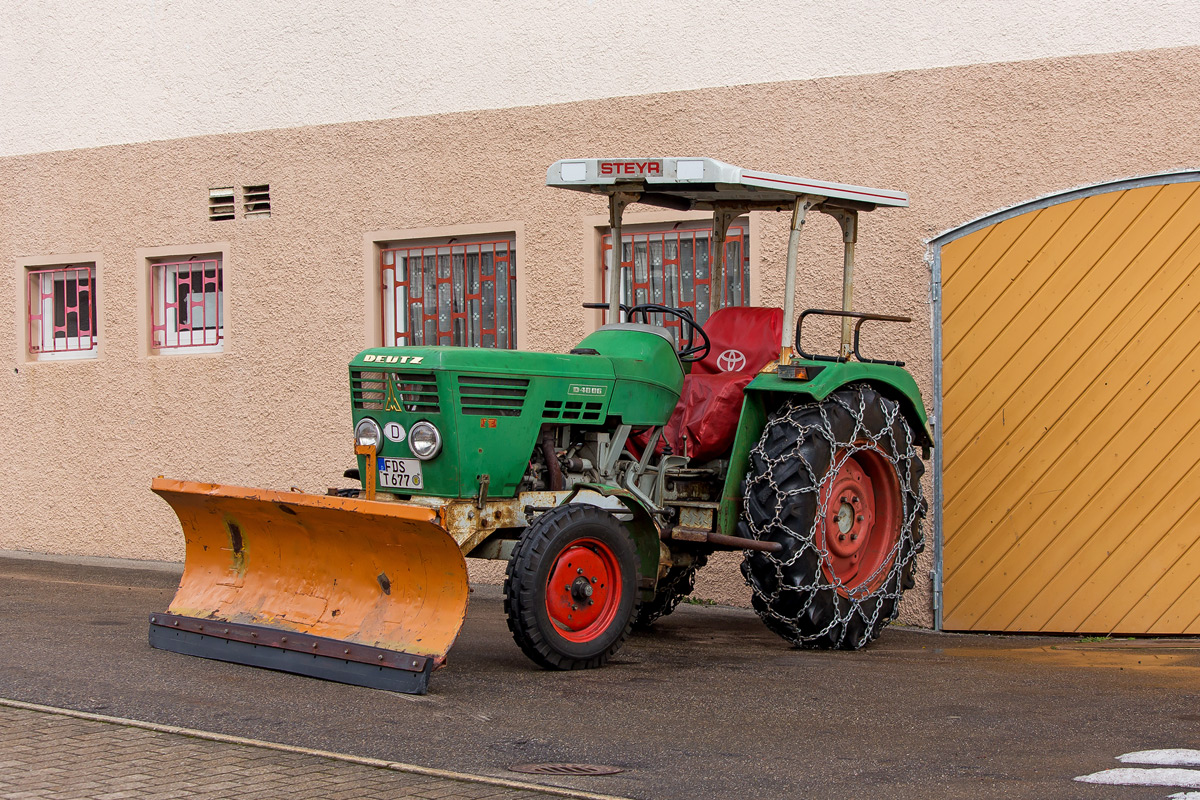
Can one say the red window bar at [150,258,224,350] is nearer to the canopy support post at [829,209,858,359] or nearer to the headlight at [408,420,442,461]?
the headlight at [408,420,442,461]

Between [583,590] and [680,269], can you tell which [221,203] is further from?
[583,590]

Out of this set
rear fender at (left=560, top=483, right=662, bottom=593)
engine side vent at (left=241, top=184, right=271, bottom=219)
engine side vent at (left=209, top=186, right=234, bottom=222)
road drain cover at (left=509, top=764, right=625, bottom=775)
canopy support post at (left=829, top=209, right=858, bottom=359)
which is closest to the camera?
road drain cover at (left=509, top=764, right=625, bottom=775)

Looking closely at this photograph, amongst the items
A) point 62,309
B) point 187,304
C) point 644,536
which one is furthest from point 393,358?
point 62,309

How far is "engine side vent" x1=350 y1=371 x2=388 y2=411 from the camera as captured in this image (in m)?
6.58

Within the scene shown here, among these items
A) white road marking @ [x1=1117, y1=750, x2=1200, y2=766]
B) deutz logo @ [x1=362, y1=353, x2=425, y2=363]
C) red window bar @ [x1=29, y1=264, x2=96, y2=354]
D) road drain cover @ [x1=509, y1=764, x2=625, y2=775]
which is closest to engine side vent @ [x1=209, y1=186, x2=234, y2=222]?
red window bar @ [x1=29, y1=264, x2=96, y2=354]

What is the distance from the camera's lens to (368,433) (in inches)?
261

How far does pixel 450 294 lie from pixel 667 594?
3.40 m

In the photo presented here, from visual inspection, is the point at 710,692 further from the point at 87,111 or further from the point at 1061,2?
the point at 87,111

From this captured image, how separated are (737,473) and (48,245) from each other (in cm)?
728

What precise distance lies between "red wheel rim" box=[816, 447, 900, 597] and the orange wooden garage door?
3.17 feet

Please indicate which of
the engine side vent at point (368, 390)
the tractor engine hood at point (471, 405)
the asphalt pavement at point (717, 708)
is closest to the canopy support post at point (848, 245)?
the tractor engine hood at point (471, 405)

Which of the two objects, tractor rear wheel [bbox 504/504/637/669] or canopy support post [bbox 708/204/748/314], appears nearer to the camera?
tractor rear wheel [bbox 504/504/637/669]

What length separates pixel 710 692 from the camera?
19.8 ft

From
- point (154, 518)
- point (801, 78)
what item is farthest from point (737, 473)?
point (154, 518)
